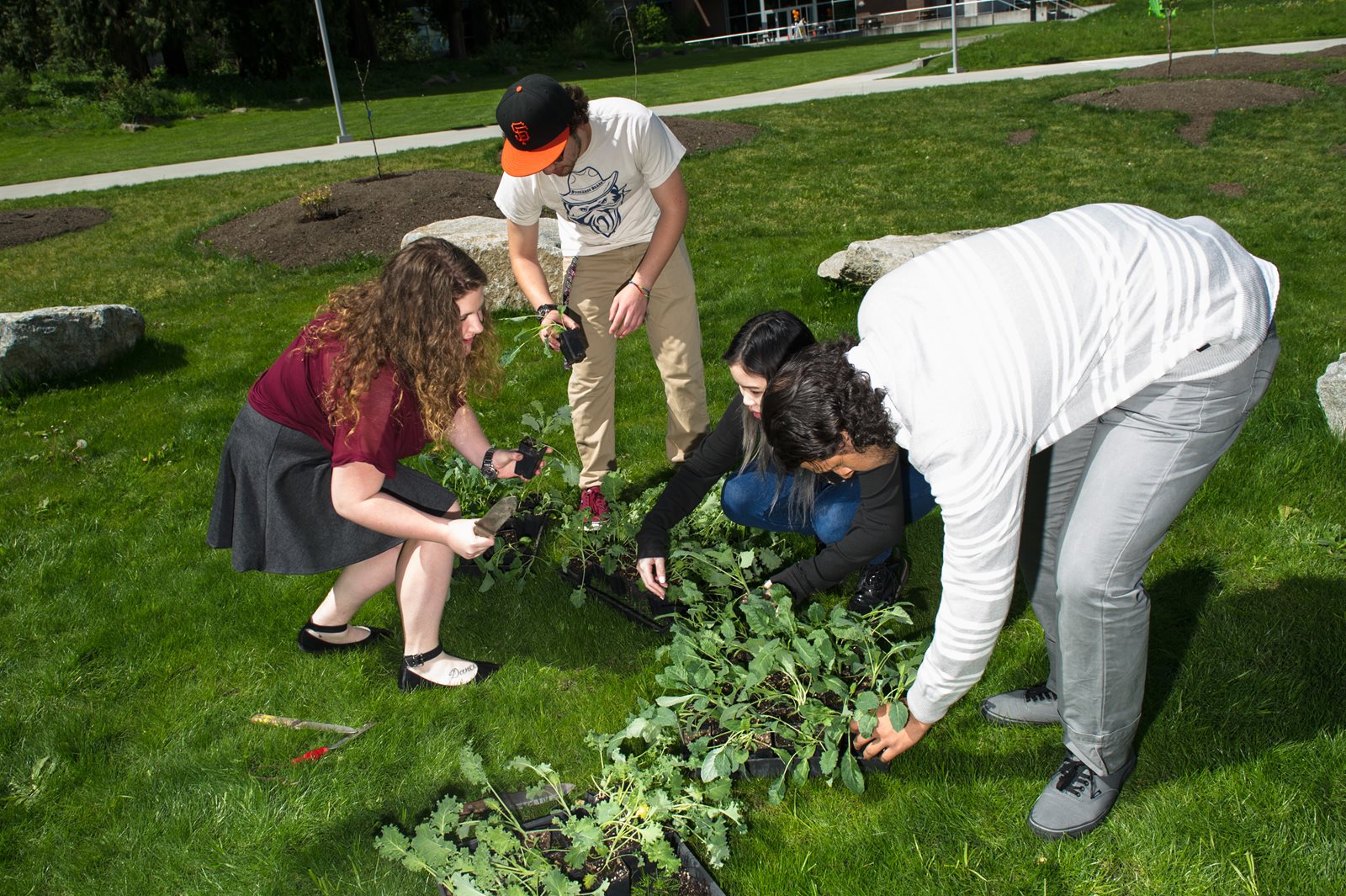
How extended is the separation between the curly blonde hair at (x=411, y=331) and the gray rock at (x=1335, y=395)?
11.7 ft

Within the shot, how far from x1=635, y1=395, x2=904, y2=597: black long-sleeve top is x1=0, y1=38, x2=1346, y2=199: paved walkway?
11.0 m

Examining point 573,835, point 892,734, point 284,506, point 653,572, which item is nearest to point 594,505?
point 653,572

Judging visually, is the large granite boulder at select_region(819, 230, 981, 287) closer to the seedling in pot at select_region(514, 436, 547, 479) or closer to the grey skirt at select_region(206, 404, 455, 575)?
the seedling in pot at select_region(514, 436, 547, 479)

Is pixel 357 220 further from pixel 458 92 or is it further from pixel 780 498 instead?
pixel 458 92

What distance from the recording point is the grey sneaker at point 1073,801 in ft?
7.41

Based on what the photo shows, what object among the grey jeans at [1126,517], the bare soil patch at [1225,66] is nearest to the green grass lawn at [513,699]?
the grey jeans at [1126,517]

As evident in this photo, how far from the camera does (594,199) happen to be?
3.55 m

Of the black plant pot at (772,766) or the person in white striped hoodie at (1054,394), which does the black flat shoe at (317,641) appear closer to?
the black plant pot at (772,766)

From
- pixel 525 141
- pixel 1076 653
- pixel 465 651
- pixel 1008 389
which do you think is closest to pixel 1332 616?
pixel 1076 653

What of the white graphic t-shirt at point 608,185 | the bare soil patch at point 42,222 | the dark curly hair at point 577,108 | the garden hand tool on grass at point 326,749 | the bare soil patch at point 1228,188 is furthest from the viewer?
the bare soil patch at point 42,222

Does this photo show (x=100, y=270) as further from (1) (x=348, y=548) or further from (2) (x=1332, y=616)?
(2) (x=1332, y=616)

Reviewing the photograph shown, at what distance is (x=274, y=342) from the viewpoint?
6266 millimetres

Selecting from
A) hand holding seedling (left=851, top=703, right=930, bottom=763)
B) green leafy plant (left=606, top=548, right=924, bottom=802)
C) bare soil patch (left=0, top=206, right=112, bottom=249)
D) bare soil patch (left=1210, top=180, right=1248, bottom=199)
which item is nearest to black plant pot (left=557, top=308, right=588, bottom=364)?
green leafy plant (left=606, top=548, right=924, bottom=802)

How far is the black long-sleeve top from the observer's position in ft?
8.11
